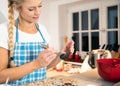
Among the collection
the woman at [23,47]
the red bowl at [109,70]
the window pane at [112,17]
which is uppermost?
the window pane at [112,17]

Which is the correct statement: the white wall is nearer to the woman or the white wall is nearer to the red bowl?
the woman

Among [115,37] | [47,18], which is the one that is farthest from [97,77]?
[47,18]

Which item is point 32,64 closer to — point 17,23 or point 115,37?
point 17,23

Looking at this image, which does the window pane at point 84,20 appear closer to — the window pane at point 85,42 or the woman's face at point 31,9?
the window pane at point 85,42

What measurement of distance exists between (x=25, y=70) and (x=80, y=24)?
253cm

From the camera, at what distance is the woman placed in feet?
3.58

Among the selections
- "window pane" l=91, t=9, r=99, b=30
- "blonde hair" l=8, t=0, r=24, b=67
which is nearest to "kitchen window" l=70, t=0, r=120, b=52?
"window pane" l=91, t=9, r=99, b=30

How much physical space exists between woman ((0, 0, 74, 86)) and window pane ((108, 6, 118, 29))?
6.09ft

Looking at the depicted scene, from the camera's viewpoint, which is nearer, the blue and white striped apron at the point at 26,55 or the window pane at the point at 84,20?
the blue and white striped apron at the point at 26,55

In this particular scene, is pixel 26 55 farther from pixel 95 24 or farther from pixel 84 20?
pixel 84 20

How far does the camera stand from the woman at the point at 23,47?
1.09 meters

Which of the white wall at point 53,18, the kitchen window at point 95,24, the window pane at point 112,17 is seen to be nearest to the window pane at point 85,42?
the kitchen window at point 95,24

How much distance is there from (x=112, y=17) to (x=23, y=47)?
205 centimetres

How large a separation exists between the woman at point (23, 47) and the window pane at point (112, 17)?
6.09 feet
